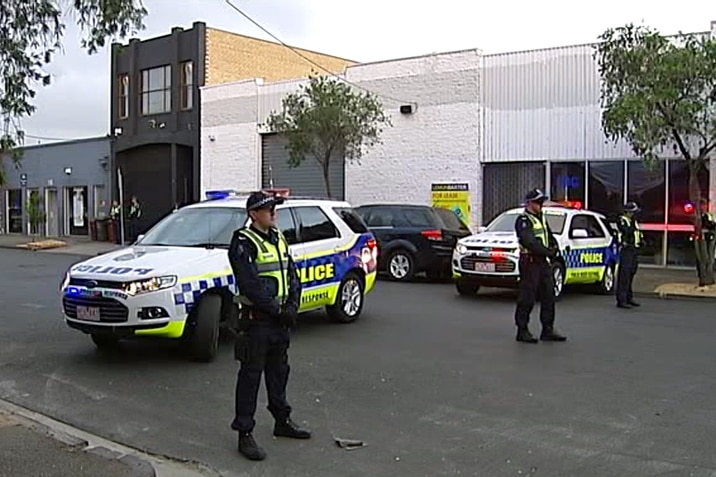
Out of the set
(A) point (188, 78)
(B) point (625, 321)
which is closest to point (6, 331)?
(B) point (625, 321)

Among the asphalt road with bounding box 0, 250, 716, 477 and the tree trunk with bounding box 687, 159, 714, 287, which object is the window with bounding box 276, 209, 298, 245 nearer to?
the asphalt road with bounding box 0, 250, 716, 477

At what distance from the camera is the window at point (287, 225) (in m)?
10.6

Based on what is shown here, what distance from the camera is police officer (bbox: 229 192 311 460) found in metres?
5.79

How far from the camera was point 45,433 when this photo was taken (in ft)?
20.5

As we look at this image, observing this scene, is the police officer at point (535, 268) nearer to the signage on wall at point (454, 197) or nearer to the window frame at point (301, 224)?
the window frame at point (301, 224)

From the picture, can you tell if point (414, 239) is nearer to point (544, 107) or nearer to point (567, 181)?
point (567, 181)

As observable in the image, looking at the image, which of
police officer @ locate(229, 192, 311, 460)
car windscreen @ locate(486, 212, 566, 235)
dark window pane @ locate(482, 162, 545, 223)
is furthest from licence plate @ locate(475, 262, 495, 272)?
police officer @ locate(229, 192, 311, 460)

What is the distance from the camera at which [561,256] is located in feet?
46.1

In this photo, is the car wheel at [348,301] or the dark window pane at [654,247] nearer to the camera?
the car wheel at [348,301]

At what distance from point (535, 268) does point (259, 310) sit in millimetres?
5323

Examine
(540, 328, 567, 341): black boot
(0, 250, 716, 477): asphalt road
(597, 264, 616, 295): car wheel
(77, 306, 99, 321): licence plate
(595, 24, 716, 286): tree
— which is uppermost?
(595, 24, 716, 286): tree

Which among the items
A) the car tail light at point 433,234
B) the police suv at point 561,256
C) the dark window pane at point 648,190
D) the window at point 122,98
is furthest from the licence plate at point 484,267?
the window at point 122,98

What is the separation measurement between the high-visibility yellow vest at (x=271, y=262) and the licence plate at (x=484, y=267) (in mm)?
8792

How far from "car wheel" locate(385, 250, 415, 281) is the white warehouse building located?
5.44 m
